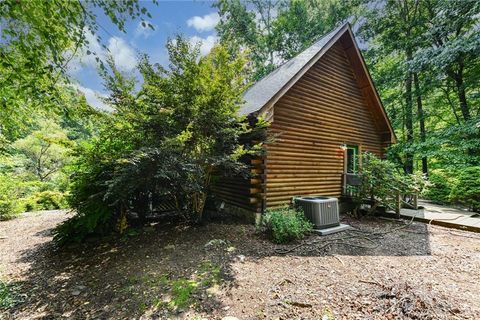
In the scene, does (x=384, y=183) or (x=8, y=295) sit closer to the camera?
(x=8, y=295)

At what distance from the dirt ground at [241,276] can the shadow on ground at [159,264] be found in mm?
18

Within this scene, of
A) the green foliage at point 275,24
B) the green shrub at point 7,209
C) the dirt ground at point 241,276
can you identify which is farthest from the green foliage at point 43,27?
the green foliage at point 275,24

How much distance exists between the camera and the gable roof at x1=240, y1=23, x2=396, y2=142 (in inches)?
261

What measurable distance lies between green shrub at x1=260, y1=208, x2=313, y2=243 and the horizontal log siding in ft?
3.47

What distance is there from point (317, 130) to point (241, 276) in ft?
19.4

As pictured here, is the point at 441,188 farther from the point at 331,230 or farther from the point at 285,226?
the point at 285,226

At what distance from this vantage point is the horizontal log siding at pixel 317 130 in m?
7.22

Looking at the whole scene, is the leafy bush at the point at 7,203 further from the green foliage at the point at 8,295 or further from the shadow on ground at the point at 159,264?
the green foliage at the point at 8,295

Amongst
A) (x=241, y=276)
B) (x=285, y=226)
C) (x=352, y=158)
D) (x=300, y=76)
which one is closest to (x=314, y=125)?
(x=300, y=76)

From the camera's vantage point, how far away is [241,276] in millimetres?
3744

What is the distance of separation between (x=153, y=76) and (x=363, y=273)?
5.65 metres

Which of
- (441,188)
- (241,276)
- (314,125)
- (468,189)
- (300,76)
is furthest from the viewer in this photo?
(441,188)

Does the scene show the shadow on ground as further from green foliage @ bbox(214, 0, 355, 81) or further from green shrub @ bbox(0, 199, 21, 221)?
green foliage @ bbox(214, 0, 355, 81)

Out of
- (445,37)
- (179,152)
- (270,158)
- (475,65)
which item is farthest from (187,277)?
(445,37)
